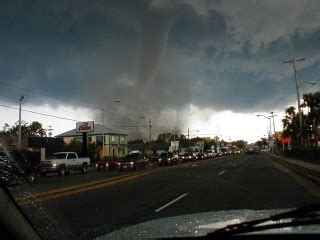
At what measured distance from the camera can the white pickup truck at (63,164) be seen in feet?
122

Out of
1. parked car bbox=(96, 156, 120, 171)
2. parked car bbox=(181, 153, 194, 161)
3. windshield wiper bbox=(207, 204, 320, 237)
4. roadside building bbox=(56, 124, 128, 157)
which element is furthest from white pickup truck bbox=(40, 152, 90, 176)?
roadside building bbox=(56, 124, 128, 157)

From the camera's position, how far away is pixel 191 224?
4156 millimetres

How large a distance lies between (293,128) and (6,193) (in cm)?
9966

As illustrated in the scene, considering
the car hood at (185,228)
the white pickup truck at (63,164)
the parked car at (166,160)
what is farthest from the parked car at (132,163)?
the car hood at (185,228)

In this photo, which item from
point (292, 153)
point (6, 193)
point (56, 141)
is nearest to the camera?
point (6, 193)

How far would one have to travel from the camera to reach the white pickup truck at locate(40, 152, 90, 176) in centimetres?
3712

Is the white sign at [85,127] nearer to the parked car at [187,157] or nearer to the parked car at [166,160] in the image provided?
the parked car at [187,157]

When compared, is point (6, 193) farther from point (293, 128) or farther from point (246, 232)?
point (293, 128)

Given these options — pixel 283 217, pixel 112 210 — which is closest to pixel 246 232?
pixel 283 217

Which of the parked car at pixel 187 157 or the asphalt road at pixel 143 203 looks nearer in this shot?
the asphalt road at pixel 143 203

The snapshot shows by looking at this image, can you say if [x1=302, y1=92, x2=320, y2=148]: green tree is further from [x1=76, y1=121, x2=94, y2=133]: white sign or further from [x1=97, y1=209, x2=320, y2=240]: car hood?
[x1=97, y1=209, x2=320, y2=240]: car hood

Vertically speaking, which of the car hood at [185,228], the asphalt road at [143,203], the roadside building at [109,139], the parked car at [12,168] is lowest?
the asphalt road at [143,203]

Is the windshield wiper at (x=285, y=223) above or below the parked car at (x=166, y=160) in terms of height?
below

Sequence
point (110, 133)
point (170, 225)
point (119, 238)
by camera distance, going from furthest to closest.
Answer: point (110, 133)
point (170, 225)
point (119, 238)
